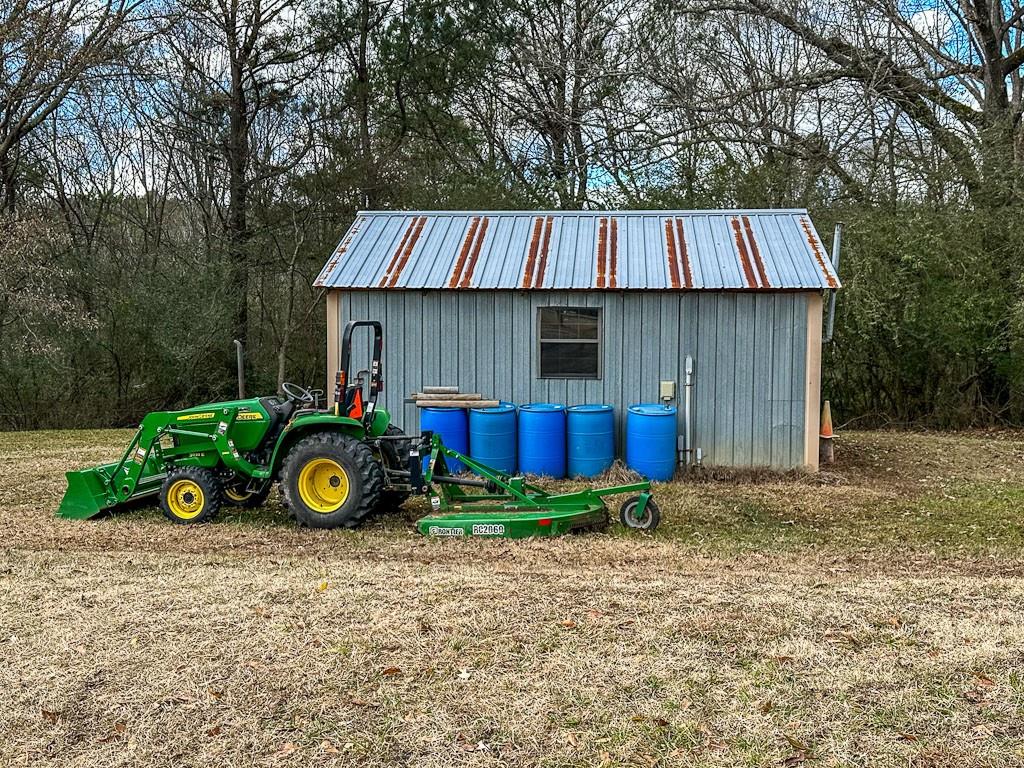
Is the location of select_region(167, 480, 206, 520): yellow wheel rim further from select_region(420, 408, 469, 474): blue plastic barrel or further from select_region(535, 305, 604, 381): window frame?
select_region(535, 305, 604, 381): window frame

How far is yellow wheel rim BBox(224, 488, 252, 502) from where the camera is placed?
808 cm

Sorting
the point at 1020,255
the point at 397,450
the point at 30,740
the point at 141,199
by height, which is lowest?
the point at 30,740

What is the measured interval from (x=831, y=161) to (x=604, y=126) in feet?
15.5

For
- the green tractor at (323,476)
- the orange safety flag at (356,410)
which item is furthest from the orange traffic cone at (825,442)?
the orange safety flag at (356,410)

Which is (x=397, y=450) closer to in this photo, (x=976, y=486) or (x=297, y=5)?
(x=976, y=486)

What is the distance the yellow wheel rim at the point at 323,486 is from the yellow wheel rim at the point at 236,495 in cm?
88

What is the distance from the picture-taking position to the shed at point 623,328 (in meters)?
10.3

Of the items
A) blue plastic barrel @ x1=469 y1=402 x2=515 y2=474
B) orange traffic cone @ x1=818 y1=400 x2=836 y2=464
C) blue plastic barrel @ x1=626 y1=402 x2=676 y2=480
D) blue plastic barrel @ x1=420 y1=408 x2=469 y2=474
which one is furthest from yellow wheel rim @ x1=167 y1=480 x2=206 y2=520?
orange traffic cone @ x1=818 y1=400 x2=836 y2=464

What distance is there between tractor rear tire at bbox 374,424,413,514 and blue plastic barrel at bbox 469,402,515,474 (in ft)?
6.26

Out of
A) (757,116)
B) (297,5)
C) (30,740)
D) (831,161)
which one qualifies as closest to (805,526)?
(30,740)

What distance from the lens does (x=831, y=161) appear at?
672 inches

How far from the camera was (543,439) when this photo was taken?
32.8 feet

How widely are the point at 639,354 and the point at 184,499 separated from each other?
17.0 ft

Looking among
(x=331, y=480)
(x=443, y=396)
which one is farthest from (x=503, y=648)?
(x=443, y=396)
